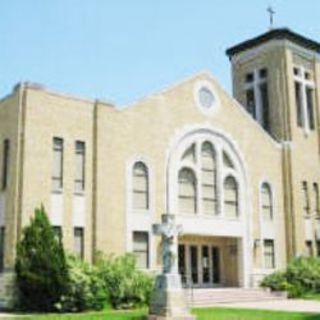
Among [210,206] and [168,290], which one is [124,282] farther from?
[210,206]

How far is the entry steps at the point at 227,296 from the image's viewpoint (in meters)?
27.2

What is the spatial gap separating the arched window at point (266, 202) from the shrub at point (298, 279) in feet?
10.7

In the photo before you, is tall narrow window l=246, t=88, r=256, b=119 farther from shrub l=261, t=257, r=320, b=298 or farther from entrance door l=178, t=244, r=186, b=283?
entrance door l=178, t=244, r=186, b=283

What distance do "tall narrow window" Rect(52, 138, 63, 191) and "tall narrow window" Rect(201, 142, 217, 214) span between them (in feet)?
28.1

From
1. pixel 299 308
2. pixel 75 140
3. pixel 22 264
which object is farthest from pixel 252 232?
pixel 22 264

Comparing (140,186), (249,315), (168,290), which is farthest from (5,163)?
(249,315)

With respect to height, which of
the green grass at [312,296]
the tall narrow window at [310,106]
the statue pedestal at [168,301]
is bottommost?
the green grass at [312,296]

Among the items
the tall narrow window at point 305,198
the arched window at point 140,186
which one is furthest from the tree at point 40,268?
the tall narrow window at point 305,198

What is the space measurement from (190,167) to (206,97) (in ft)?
14.2

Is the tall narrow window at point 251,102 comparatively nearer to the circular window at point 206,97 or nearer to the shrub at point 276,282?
the circular window at point 206,97

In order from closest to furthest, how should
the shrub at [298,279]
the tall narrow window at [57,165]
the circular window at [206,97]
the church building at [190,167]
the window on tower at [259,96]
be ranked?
the church building at [190,167] → the tall narrow window at [57,165] → the shrub at [298,279] → the circular window at [206,97] → the window on tower at [259,96]

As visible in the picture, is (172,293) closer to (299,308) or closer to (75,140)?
(299,308)

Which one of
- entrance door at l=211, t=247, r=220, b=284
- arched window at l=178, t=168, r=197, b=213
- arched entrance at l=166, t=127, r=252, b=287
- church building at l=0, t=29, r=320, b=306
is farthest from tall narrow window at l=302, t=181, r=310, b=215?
arched window at l=178, t=168, r=197, b=213

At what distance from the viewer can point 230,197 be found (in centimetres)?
3331
